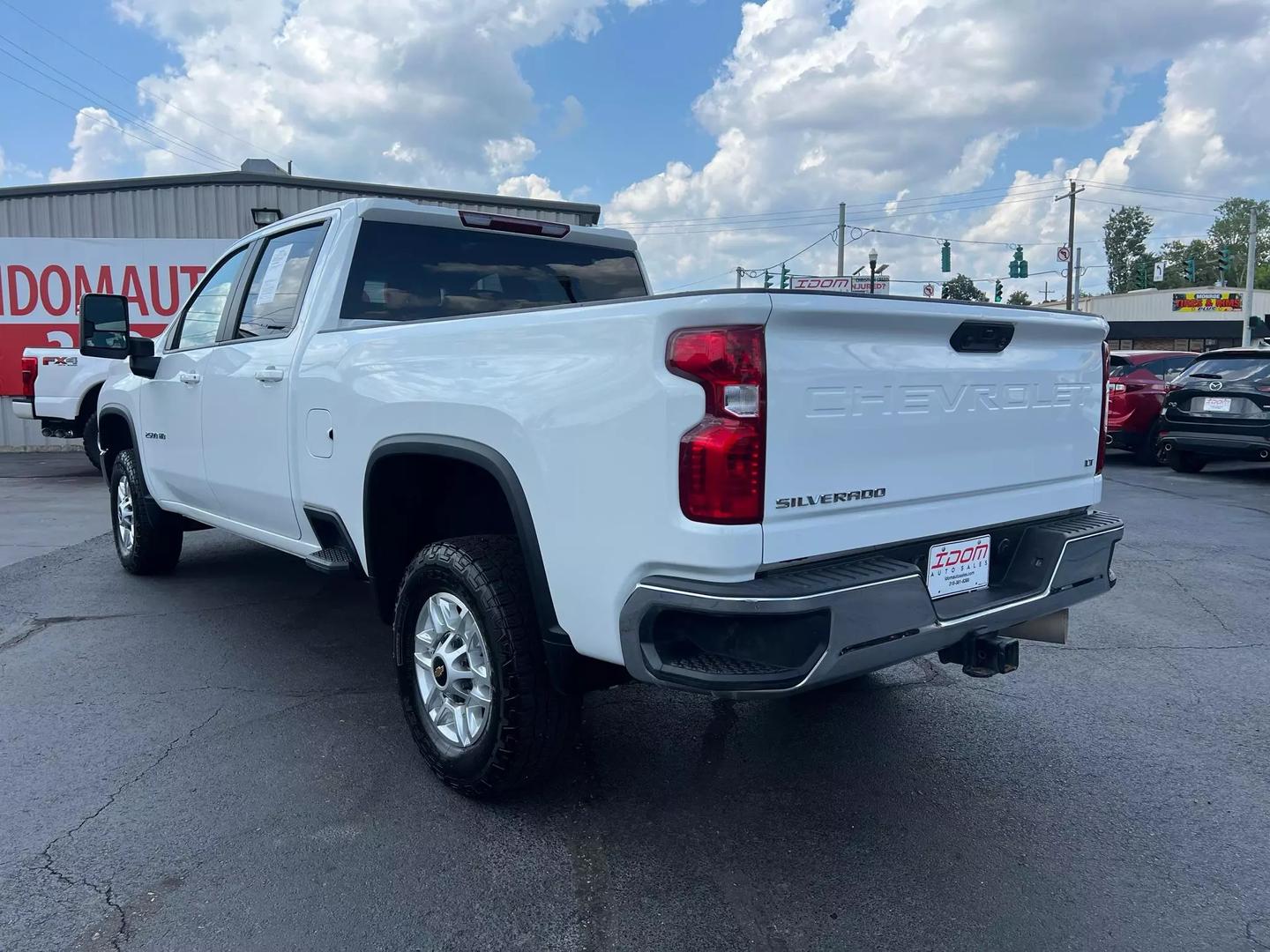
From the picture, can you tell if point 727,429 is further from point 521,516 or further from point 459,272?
point 459,272

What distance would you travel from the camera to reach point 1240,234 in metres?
95.4

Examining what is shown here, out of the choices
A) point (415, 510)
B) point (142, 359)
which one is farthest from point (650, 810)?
point (142, 359)

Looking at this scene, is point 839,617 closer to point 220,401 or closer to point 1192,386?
point 220,401

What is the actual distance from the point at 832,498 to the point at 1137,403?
40.7 ft

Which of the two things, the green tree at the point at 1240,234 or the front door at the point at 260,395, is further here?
the green tree at the point at 1240,234

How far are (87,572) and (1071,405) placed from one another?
6.20 m

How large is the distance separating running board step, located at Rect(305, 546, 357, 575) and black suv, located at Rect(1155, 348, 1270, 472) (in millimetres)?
10865

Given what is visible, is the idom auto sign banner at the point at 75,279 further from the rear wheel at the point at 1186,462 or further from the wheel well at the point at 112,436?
the rear wheel at the point at 1186,462

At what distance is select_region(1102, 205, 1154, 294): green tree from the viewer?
331ft

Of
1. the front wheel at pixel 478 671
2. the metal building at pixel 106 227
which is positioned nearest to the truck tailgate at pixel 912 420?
the front wheel at pixel 478 671

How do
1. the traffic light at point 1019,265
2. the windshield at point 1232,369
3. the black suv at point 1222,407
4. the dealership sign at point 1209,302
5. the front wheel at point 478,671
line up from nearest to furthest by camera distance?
the front wheel at point 478,671
the black suv at point 1222,407
the windshield at point 1232,369
the traffic light at point 1019,265
the dealership sign at point 1209,302

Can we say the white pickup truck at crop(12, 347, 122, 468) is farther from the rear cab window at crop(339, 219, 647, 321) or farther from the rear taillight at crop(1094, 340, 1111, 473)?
the rear taillight at crop(1094, 340, 1111, 473)

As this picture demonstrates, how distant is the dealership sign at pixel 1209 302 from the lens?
6562 cm

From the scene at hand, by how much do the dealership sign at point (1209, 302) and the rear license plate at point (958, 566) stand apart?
73.7 metres
